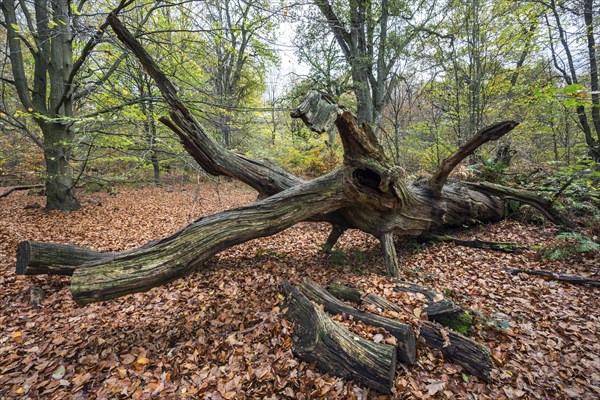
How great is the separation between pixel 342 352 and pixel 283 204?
225cm

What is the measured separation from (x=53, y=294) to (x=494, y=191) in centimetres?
858

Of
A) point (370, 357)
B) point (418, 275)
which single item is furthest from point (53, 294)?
point (418, 275)

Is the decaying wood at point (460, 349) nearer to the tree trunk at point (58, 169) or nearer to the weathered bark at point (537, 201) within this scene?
the weathered bark at point (537, 201)

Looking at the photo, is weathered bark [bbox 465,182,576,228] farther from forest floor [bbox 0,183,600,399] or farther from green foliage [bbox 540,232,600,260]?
green foliage [bbox 540,232,600,260]

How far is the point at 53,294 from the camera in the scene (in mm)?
3955

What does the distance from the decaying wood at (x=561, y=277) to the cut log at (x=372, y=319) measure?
2940 millimetres

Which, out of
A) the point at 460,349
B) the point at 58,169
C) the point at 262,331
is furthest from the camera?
the point at 58,169

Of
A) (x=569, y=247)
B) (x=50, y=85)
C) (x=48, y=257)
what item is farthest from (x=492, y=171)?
(x=50, y=85)

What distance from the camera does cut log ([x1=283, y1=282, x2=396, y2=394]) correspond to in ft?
7.55

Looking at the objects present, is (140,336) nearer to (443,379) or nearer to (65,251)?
(65,251)

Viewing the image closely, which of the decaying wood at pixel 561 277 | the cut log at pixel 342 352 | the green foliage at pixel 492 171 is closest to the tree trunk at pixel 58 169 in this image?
the cut log at pixel 342 352

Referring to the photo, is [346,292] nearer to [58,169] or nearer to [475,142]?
[475,142]

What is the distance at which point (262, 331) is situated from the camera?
9.69 feet

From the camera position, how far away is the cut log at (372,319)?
2554 millimetres
